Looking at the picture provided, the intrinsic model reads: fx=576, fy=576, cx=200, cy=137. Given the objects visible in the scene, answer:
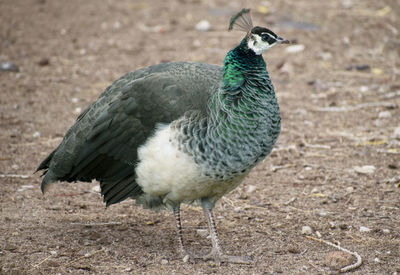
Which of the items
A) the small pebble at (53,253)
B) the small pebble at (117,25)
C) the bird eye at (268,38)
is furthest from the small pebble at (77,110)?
the bird eye at (268,38)

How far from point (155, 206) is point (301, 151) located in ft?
7.14

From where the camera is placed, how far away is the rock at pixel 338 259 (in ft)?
13.2

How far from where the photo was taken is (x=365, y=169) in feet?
18.0

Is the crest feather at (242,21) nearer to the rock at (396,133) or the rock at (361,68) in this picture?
the rock at (396,133)

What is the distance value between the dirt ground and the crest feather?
5.35 ft

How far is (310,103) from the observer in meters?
7.06

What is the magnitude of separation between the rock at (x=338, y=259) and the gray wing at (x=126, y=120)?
4.55ft

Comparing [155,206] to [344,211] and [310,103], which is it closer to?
[344,211]

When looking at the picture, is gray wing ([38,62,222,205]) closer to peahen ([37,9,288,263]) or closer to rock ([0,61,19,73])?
peahen ([37,9,288,263])

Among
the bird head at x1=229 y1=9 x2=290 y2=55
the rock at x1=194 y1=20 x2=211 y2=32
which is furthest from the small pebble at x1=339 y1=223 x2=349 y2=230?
the rock at x1=194 y1=20 x2=211 y2=32

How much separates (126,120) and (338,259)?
1.82 m

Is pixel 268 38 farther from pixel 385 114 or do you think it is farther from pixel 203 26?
pixel 203 26

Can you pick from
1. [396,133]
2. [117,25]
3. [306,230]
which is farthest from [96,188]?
[117,25]

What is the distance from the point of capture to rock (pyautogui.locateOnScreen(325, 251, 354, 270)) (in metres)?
4.04
